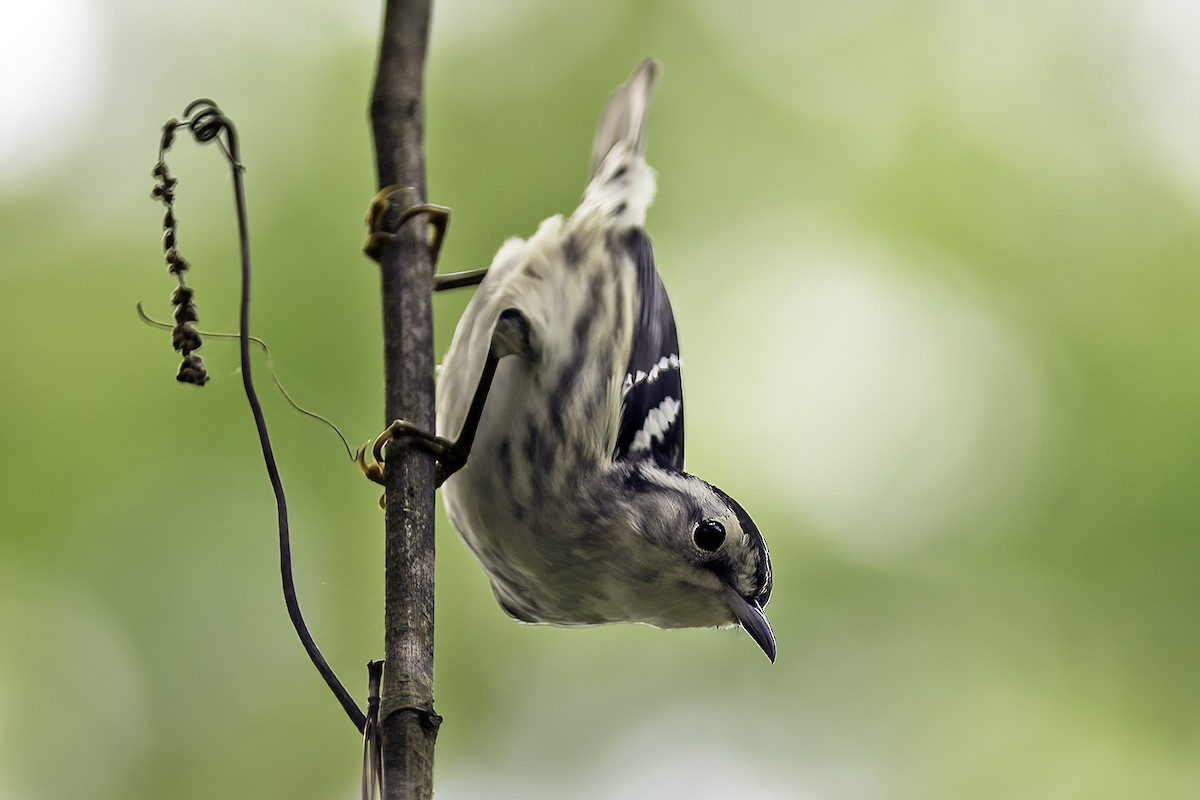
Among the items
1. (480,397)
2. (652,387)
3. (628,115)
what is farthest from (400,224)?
(628,115)

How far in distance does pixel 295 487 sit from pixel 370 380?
42cm

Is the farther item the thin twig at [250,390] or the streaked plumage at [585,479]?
the streaked plumage at [585,479]

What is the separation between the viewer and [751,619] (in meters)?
2.46

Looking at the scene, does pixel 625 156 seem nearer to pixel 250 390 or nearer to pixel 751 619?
pixel 751 619

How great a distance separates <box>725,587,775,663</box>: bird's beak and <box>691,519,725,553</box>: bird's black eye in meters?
0.11

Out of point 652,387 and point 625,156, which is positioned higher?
point 625,156

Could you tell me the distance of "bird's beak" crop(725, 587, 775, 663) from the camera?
245 centimetres

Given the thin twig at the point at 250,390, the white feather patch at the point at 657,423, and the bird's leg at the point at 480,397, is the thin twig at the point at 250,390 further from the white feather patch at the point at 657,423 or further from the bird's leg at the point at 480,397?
the white feather patch at the point at 657,423

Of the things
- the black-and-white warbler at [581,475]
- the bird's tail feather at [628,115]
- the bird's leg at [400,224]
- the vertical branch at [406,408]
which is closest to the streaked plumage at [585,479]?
the black-and-white warbler at [581,475]

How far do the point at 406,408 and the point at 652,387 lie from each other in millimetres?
924

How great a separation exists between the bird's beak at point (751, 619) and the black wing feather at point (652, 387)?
324mm

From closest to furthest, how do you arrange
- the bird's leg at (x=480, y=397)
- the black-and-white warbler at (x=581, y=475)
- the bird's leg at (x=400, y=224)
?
1. the bird's leg at (x=400, y=224)
2. the bird's leg at (x=480, y=397)
3. the black-and-white warbler at (x=581, y=475)

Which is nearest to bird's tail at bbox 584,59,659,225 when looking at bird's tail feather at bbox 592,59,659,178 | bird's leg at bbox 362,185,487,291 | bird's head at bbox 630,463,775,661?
bird's tail feather at bbox 592,59,659,178

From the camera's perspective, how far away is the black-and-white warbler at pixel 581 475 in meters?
2.40
